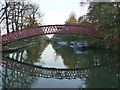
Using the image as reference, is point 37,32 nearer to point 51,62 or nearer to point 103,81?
point 51,62

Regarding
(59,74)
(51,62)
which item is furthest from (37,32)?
(59,74)

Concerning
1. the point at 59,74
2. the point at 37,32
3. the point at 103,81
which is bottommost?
the point at 59,74

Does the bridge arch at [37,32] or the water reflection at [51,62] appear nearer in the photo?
the water reflection at [51,62]

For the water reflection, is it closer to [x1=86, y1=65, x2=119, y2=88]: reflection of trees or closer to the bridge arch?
[x1=86, y1=65, x2=119, y2=88]: reflection of trees

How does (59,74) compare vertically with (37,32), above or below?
below

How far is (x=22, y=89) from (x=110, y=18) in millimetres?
13840

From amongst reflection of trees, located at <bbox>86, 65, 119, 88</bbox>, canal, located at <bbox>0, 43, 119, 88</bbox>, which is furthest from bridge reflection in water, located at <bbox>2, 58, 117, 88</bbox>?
reflection of trees, located at <bbox>86, 65, 119, 88</bbox>

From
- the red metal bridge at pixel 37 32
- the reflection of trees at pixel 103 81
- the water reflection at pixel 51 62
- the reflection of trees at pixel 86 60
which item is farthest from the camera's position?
the red metal bridge at pixel 37 32

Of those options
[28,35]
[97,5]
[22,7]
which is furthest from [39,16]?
[97,5]

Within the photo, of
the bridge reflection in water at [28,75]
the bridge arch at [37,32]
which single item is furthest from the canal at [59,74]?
the bridge arch at [37,32]

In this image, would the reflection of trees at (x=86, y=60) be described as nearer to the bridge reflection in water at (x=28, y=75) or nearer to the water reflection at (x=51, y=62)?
the water reflection at (x=51, y=62)

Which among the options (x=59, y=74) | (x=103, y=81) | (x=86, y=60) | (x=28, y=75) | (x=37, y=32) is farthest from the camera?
(x=37, y=32)

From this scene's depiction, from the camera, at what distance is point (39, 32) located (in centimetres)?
2205

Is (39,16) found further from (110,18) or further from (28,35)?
(110,18)
